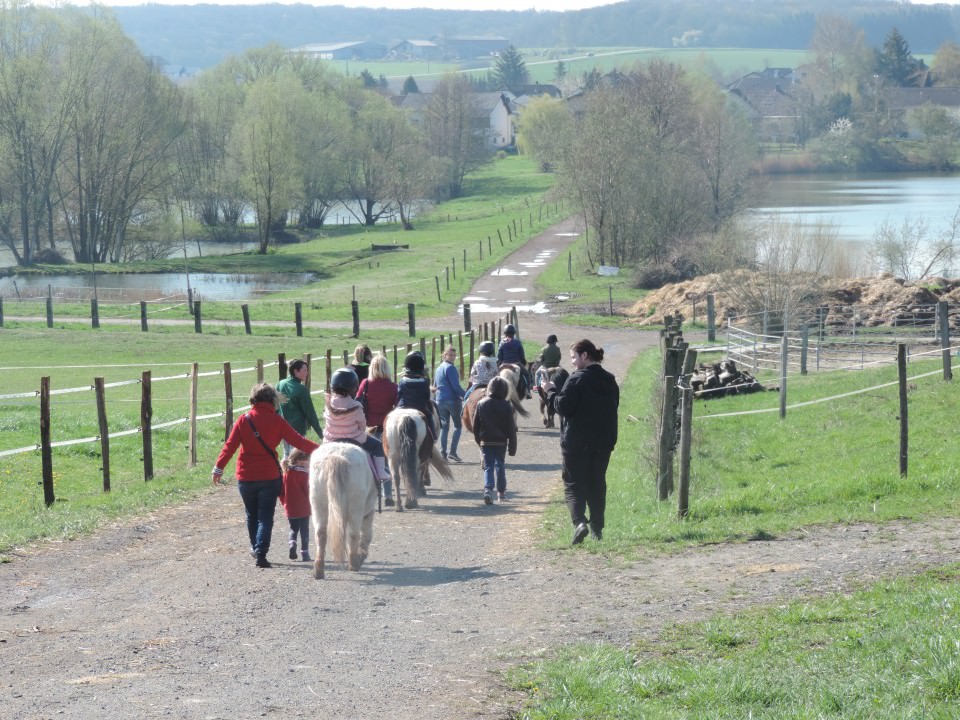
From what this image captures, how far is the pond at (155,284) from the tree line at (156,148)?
24.3 feet

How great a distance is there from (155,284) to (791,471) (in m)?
55.4

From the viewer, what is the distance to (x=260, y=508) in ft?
34.8

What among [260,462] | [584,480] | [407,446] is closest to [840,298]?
[407,446]

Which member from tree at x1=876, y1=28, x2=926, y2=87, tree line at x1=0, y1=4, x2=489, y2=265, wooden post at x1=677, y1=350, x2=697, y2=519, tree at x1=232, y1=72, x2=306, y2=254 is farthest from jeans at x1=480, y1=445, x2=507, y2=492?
tree at x1=876, y1=28, x2=926, y2=87

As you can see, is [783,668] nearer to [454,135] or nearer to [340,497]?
[340,497]

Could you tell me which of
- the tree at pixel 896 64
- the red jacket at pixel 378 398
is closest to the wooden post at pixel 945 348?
the red jacket at pixel 378 398

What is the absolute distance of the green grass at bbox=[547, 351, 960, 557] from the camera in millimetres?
11281

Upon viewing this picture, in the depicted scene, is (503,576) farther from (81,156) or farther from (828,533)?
(81,156)

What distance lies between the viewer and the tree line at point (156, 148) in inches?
2820

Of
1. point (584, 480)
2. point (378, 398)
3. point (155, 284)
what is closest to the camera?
point (584, 480)

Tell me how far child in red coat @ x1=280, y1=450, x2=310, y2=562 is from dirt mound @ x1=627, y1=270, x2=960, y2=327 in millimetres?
27941

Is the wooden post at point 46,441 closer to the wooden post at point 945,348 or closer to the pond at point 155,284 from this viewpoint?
the wooden post at point 945,348

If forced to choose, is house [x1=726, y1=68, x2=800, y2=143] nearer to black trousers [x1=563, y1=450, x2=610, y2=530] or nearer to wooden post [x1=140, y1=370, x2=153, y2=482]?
wooden post [x1=140, y1=370, x2=153, y2=482]

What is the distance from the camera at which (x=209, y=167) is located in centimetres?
8950
